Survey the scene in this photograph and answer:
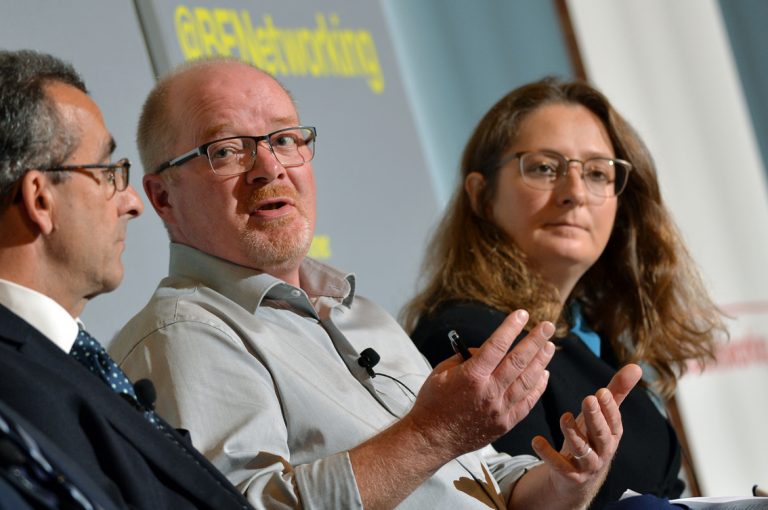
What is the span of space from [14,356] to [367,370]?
84cm

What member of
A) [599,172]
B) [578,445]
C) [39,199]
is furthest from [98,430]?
[599,172]

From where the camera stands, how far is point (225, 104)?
6.95 ft

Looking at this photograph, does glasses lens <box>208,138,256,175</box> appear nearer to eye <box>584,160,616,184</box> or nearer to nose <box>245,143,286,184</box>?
nose <box>245,143,286,184</box>

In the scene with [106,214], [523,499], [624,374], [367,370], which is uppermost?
[106,214]

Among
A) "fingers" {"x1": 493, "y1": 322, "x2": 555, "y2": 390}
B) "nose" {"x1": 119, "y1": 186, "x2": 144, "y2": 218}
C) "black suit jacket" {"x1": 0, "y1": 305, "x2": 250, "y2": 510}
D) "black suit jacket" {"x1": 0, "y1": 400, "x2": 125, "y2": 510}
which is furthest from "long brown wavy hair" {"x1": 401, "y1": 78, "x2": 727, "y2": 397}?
"black suit jacket" {"x1": 0, "y1": 400, "x2": 125, "y2": 510}

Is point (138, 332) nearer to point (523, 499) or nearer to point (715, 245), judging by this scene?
point (523, 499)

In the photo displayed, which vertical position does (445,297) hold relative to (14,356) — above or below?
below

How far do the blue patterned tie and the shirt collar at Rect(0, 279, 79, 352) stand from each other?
16mm

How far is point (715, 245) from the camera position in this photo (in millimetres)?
4750

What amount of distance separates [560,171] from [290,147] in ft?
3.12

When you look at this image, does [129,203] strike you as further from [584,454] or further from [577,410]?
[577,410]

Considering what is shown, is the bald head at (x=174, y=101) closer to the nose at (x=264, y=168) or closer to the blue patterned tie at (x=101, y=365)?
the nose at (x=264, y=168)

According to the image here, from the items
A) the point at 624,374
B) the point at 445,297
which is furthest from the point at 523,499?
the point at 445,297

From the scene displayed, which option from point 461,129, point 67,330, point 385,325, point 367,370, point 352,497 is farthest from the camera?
point 461,129
